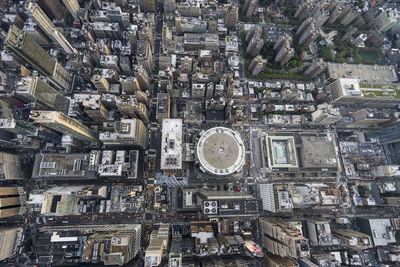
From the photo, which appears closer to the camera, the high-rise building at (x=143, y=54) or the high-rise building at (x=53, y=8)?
the high-rise building at (x=143, y=54)

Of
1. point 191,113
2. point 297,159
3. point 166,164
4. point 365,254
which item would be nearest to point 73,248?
point 166,164

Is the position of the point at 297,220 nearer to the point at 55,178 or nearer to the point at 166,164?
the point at 166,164

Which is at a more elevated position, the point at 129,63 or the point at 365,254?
the point at 129,63

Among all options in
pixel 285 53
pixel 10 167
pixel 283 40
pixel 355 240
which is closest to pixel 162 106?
pixel 10 167

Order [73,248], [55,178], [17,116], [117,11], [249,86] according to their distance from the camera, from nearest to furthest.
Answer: [73,248] → [55,178] → [17,116] → [117,11] → [249,86]

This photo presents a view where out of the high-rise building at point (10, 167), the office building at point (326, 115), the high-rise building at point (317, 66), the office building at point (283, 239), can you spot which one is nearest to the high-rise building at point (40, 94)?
the high-rise building at point (10, 167)

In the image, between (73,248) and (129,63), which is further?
(129,63)

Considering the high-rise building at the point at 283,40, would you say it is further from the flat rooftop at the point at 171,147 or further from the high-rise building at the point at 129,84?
the high-rise building at the point at 129,84
